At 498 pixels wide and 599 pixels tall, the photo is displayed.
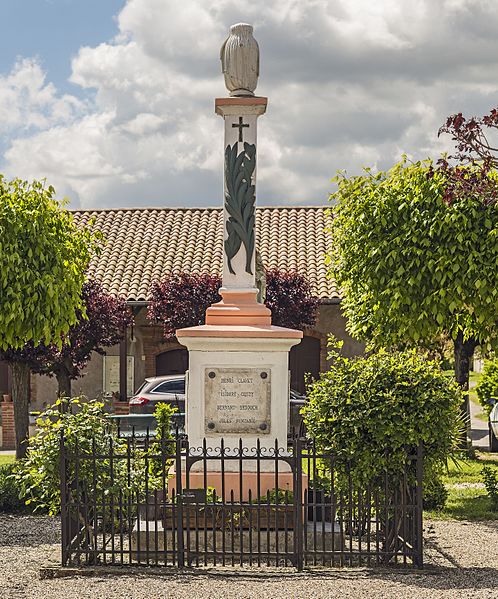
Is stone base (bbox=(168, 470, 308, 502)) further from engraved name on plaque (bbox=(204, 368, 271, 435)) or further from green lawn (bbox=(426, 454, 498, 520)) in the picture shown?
green lawn (bbox=(426, 454, 498, 520))

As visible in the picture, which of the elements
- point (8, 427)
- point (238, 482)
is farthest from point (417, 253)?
point (8, 427)

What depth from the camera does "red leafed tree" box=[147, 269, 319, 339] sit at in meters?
21.0

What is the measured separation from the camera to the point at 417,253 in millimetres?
14094

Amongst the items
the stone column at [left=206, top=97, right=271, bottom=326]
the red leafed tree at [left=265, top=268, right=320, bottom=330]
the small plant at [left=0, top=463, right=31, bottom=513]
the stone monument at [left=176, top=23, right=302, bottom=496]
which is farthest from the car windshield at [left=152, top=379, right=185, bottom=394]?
the stone monument at [left=176, top=23, right=302, bottom=496]

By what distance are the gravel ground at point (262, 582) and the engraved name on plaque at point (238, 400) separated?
1.71 meters

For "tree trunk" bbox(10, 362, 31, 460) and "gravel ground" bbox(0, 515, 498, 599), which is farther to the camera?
"tree trunk" bbox(10, 362, 31, 460)

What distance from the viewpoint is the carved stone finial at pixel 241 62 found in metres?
10.2

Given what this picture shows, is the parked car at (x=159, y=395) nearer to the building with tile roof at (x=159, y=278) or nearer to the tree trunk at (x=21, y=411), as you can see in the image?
the building with tile roof at (x=159, y=278)

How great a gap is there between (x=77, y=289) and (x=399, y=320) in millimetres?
4571

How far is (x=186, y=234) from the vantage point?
25344mm

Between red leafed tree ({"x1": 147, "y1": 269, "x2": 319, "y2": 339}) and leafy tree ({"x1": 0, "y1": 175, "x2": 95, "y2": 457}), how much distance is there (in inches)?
289

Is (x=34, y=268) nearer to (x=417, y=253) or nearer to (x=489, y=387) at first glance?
(x=417, y=253)

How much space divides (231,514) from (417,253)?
6.89 m

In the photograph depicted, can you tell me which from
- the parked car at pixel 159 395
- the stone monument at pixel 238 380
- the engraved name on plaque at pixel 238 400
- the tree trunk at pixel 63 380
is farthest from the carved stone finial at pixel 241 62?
the tree trunk at pixel 63 380
